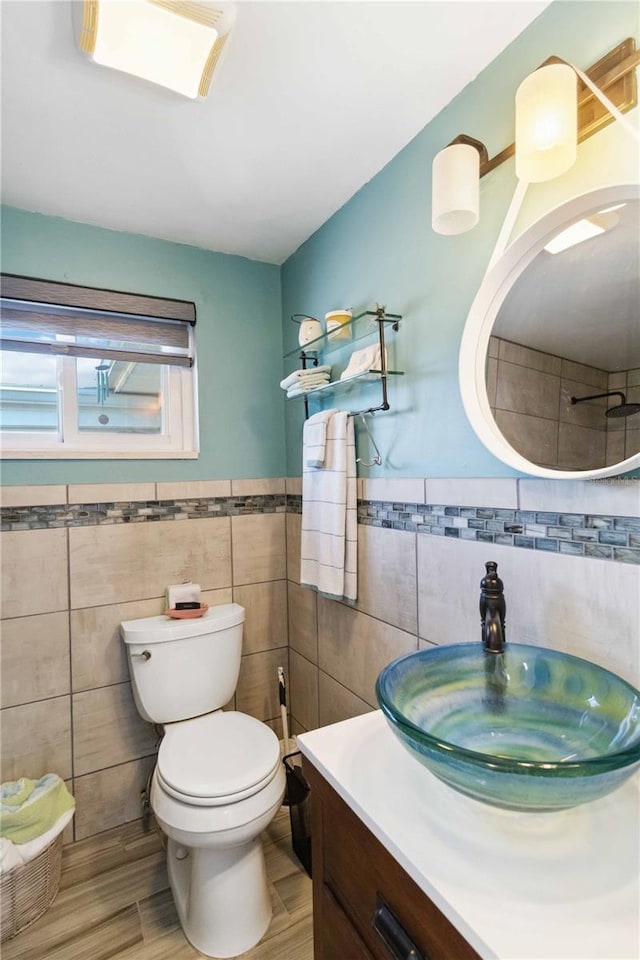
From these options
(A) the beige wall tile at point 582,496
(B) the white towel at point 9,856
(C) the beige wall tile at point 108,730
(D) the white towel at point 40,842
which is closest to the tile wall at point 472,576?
(A) the beige wall tile at point 582,496

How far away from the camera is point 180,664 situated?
168 centimetres

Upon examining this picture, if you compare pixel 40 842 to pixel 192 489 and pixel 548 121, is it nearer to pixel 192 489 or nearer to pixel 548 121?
pixel 192 489

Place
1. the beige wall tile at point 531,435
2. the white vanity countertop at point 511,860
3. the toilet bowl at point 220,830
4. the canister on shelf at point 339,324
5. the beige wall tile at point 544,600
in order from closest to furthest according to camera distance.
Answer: the white vanity countertop at point 511,860 → the beige wall tile at point 544,600 → the beige wall tile at point 531,435 → the toilet bowl at point 220,830 → the canister on shelf at point 339,324

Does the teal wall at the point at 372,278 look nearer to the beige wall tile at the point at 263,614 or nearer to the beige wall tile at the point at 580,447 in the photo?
the beige wall tile at the point at 580,447

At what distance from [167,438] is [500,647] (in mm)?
1550

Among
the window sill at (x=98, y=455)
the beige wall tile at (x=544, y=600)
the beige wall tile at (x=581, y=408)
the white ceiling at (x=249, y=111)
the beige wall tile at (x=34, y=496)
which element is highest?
the white ceiling at (x=249, y=111)

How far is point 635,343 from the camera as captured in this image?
841 millimetres

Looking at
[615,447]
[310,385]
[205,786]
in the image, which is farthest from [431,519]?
[205,786]

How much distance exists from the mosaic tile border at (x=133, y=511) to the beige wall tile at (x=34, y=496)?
0.01 m

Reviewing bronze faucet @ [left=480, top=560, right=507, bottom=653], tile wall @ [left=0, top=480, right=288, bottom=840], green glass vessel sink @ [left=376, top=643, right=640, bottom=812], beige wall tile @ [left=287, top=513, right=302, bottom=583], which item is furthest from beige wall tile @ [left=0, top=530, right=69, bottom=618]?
bronze faucet @ [left=480, top=560, right=507, bottom=653]

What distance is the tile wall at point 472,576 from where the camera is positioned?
34.2 inches

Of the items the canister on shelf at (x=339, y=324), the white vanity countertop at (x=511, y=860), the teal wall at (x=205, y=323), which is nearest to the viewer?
the white vanity countertop at (x=511, y=860)

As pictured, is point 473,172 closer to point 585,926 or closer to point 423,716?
point 423,716

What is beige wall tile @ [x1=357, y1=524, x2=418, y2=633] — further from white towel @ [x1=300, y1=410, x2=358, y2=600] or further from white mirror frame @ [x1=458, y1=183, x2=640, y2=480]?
white mirror frame @ [x1=458, y1=183, x2=640, y2=480]
